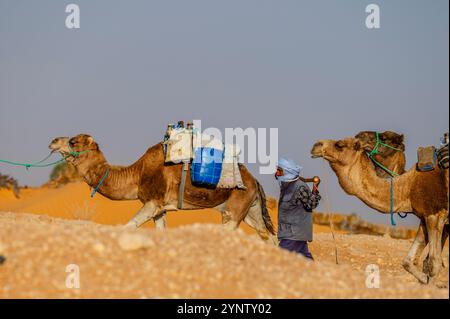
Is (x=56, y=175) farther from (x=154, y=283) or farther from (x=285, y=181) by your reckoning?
(x=154, y=283)

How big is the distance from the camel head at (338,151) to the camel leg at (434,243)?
1.26m

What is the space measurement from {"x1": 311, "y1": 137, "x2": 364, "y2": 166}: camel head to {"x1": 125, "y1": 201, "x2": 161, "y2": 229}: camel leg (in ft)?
8.57

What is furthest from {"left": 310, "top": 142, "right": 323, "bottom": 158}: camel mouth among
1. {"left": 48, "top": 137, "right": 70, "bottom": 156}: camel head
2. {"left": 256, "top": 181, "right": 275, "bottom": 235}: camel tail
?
{"left": 48, "top": 137, "right": 70, "bottom": 156}: camel head

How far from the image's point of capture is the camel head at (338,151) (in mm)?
10602

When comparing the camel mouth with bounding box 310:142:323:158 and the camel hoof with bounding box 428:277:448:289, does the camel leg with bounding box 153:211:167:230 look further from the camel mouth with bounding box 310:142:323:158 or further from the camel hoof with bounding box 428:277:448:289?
the camel hoof with bounding box 428:277:448:289

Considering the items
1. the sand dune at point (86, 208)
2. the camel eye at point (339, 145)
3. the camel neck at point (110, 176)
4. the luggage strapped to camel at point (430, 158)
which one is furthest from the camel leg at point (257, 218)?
the sand dune at point (86, 208)

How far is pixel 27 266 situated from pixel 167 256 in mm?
1223

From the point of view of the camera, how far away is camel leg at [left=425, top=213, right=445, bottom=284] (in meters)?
9.90

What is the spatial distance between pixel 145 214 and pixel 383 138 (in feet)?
11.6

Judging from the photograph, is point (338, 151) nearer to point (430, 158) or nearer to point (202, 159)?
point (430, 158)

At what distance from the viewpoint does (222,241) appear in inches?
310

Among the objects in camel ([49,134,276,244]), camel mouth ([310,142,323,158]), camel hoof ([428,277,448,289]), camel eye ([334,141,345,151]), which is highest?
camel eye ([334,141,345,151])

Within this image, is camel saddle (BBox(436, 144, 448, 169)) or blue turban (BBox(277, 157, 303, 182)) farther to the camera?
blue turban (BBox(277, 157, 303, 182))

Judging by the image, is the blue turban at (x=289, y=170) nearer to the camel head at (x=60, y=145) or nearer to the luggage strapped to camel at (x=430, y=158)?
the luggage strapped to camel at (x=430, y=158)
